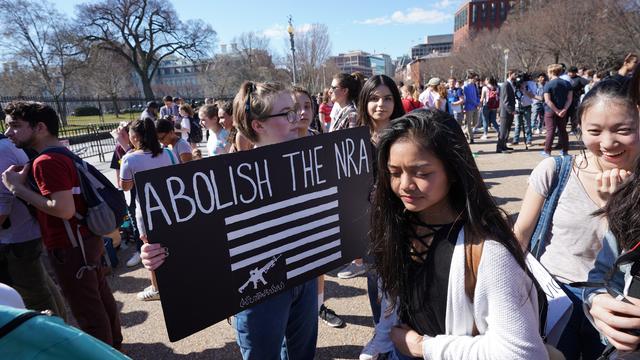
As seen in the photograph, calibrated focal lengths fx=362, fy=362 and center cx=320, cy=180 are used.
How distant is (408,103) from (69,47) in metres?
37.2

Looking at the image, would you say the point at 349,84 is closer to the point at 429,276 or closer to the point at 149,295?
the point at 149,295

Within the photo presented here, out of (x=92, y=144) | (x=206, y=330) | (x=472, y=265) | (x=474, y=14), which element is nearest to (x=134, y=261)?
A: (x=206, y=330)

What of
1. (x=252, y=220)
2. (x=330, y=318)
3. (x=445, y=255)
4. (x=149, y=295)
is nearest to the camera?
(x=445, y=255)

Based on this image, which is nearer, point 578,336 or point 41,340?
point 41,340

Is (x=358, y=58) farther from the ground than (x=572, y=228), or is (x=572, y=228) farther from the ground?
(x=358, y=58)

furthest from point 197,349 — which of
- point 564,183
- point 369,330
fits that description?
point 564,183

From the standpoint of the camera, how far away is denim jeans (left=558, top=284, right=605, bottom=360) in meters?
1.71

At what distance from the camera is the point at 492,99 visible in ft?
38.6

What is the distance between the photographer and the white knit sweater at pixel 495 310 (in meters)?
1.11

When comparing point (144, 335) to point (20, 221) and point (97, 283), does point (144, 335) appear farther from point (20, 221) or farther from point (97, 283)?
point (20, 221)

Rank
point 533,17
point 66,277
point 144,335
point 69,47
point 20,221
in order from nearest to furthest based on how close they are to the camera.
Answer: point 66,277 → point 20,221 → point 144,335 → point 69,47 → point 533,17

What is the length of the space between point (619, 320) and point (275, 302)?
136 cm

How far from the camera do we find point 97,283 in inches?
106

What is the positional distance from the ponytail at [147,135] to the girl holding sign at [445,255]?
9.89 feet
